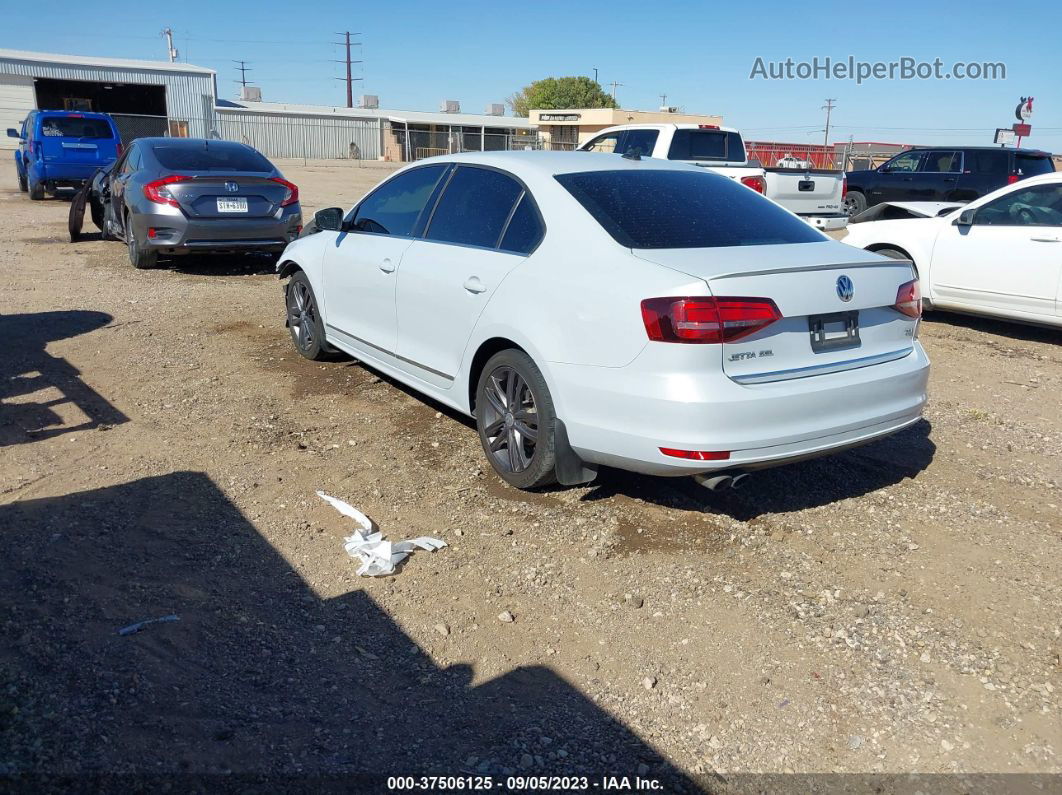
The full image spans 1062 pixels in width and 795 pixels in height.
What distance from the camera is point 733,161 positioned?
14.4 meters

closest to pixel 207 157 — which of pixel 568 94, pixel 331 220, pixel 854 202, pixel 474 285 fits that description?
pixel 331 220

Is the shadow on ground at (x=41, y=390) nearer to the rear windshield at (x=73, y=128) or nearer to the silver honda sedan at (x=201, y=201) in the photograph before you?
the silver honda sedan at (x=201, y=201)

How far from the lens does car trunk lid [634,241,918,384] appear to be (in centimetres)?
377

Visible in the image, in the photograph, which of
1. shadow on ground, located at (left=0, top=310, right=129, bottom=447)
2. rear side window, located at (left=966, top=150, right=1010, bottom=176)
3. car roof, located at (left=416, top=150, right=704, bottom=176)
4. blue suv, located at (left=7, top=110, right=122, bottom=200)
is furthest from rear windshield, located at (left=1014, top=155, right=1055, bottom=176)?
blue suv, located at (left=7, top=110, right=122, bottom=200)

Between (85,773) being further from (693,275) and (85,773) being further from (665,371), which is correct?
(693,275)

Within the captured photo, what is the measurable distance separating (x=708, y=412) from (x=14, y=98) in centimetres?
4827

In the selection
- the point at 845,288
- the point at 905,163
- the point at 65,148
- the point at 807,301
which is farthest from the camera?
the point at 65,148

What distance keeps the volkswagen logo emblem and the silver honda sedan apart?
313 inches

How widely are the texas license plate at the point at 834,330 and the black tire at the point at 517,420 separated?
1254mm

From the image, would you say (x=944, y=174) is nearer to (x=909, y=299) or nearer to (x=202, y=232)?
(x=202, y=232)

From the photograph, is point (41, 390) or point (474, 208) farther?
point (41, 390)

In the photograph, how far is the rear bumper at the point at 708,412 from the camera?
3.71 meters

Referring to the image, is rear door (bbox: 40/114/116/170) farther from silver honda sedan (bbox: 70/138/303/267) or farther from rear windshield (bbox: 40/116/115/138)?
silver honda sedan (bbox: 70/138/303/267)

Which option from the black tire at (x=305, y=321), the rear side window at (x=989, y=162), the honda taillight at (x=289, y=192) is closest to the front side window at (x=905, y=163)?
the rear side window at (x=989, y=162)
